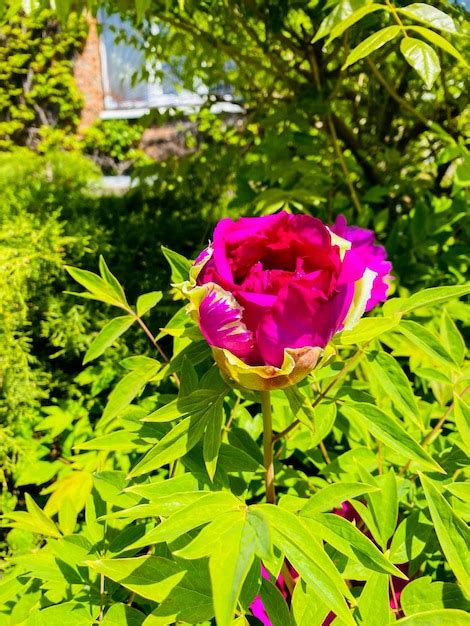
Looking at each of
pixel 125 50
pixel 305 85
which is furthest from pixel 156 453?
pixel 125 50

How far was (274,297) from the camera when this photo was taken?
1.44ft

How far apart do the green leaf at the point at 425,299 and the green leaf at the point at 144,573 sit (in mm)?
319

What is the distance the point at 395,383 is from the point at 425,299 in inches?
3.8

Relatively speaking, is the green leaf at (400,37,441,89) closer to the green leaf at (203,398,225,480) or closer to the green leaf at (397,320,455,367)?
the green leaf at (397,320,455,367)

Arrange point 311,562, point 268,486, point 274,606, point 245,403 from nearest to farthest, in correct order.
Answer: point 311,562 → point 274,606 → point 268,486 → point 245,403

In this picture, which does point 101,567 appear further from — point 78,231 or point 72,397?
point 78,231

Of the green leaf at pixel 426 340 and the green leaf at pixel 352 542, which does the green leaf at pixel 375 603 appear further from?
the green leaf at pixel 426 340

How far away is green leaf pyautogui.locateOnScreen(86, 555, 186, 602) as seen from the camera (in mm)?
447

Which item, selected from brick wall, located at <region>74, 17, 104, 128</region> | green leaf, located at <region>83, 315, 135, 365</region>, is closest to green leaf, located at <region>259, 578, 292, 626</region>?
green leaf, located at <region>83, 315, 135, 365</region>

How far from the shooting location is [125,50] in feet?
26.6

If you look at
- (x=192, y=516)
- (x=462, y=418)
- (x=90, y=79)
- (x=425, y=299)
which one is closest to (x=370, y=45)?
(x=425, y=299)

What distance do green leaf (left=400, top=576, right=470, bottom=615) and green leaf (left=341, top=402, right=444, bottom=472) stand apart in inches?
5.3

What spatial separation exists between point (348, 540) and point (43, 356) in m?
1.17

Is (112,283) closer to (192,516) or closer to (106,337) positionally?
(106,337)
